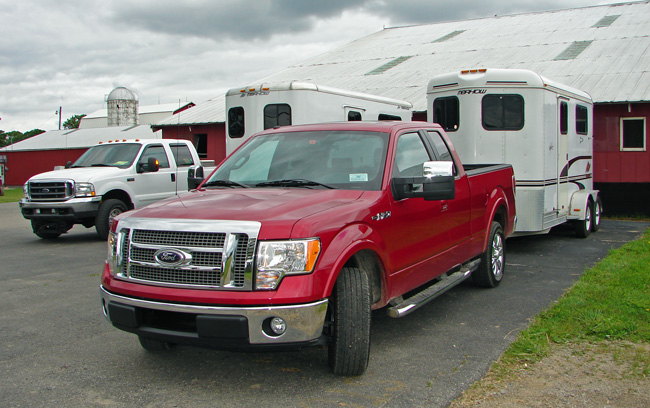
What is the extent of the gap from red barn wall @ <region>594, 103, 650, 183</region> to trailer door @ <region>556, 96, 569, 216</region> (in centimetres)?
689

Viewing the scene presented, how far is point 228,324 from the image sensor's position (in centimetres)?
386

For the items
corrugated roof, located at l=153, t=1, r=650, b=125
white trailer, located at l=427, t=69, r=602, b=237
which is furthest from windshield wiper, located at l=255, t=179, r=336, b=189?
corrugated roof, located at l=153, t=1, r=650, b=125

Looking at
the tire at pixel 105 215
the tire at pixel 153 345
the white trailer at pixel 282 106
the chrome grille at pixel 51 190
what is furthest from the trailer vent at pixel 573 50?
the tire at pixel 153 345

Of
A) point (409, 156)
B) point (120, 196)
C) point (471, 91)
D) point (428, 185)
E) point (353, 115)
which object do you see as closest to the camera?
point (428, 185)

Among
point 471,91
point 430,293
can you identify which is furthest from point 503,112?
point 430,293

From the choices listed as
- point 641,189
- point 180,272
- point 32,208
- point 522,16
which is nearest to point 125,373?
point 180,272

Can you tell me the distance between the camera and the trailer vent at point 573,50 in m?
20.8

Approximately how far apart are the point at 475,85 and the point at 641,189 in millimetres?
10029

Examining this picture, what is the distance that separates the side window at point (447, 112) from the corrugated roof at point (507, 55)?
7.76 metres

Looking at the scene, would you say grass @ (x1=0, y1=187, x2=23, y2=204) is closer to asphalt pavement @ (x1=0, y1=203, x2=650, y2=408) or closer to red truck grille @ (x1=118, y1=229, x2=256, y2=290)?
asphalt pavement @ (x1=0, y1=203, x2=650, y2=408)

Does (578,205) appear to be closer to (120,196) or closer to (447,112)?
(447,112)

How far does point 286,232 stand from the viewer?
3.98 m

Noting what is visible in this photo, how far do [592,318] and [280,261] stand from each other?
336cm

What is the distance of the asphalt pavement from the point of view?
414cm
